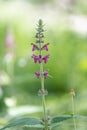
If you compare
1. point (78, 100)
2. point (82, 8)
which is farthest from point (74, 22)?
point (78, 100)

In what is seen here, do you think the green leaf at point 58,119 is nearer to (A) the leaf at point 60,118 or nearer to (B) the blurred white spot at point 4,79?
(A) the leaf at point 60,118

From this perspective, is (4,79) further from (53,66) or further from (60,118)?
(60,118)

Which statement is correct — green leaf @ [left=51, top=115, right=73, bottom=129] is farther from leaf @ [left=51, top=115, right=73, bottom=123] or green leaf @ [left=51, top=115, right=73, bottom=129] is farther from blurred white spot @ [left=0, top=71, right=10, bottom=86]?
blurred white spot @ [left=0, top=71, right=10, bottom=86]

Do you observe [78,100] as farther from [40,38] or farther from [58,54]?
[40,38]

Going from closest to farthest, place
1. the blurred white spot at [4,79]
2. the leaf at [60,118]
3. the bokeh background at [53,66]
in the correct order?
the leaf at [60,118] → the bokeh background at [53,66] → the blurred white spot at [4,79]

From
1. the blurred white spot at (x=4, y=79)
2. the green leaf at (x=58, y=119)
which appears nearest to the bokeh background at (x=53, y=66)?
the blurred white spot at (x=4, y=79)

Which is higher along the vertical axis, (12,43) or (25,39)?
(25,39)

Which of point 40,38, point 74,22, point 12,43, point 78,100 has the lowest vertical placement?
point 40,38

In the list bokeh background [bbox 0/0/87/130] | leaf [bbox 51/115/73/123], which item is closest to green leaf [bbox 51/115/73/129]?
leaf [bbox 51/115/73/123]

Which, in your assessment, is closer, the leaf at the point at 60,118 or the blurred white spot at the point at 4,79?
the leaf at the point at 60,118
